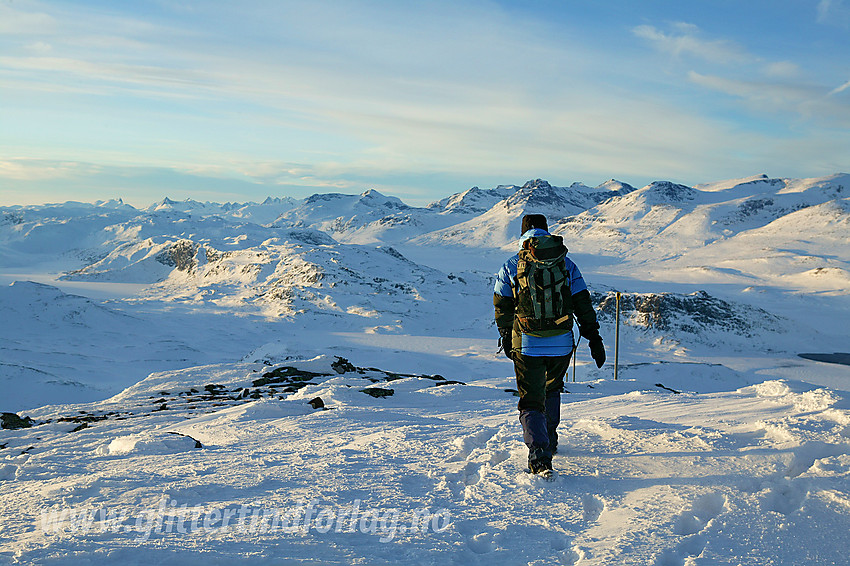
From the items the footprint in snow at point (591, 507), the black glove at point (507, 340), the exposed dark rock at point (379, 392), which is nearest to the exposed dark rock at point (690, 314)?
the exposed dark rock at point (379, 392)

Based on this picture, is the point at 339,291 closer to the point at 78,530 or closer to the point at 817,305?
the point at 817,305

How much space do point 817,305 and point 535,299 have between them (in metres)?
72.6

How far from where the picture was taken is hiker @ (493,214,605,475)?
195 inches

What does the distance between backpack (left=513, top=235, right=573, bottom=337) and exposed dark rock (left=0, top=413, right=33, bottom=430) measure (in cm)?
1194

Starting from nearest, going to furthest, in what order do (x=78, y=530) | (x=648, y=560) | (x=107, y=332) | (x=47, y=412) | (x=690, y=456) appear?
1. (x=648, y=560)
2. (x=78, y=530)
3. (x=690, y=456)
4. (x=47, y=412)
5. (x=107, y=332)

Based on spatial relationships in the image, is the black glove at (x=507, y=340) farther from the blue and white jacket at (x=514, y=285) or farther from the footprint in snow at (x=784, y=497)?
the footprint in snow at (x=784, y=497)

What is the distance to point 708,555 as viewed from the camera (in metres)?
3.38

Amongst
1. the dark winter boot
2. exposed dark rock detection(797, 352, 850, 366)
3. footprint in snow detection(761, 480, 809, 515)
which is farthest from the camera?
exposed dark rock detection(797, 352, 850, 366)

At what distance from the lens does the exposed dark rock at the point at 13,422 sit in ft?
37.8

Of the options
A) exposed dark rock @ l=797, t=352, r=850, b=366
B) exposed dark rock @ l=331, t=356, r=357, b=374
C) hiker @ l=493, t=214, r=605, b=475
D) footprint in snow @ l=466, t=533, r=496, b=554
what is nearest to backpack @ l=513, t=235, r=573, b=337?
hiker @ l=493, t=214, r=605, b=475

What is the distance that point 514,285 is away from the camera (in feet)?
16.8

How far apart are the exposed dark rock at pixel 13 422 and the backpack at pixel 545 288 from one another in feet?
39.2

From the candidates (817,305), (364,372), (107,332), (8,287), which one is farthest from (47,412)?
(817,305)

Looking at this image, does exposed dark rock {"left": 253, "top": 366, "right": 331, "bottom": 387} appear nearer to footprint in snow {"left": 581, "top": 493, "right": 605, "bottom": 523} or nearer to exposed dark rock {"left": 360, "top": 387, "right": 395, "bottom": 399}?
exposed dark rock {"left": 360, "top": 387, "right": 395, "bottom": 399}
